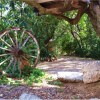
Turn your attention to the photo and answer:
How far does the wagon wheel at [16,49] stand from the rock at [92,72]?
94.8 inches

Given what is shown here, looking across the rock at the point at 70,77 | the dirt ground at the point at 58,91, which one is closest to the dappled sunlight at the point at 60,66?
the rock at the point at 70,77

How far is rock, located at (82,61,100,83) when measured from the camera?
602 cm

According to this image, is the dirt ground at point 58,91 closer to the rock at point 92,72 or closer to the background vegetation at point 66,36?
the rock at point 92,72

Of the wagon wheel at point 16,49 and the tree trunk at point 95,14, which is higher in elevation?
the tree trunk at point 95,14

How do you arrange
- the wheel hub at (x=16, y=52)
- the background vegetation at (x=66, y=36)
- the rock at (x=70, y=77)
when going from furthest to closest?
the background vegetation at (x=66, y=36) < the wheel hub at (x=16, y=52) < the rock at (x=70, y=77)

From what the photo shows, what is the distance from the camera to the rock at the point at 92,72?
19.7 ft

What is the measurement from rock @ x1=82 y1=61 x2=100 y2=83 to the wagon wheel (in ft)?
7.90

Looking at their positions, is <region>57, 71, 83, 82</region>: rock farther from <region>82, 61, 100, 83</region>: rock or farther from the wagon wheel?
the wagon wheel

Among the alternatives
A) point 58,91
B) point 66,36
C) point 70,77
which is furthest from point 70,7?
point 66,36

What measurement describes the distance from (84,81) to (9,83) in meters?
1.88

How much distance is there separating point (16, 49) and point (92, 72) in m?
2.73

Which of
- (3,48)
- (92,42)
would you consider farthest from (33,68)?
(92,42)

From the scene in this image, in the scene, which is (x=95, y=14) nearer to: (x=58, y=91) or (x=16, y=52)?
(x=58, y=91)

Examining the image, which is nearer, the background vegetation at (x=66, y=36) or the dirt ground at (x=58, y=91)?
the dirt ground at (x=58, y=91)
